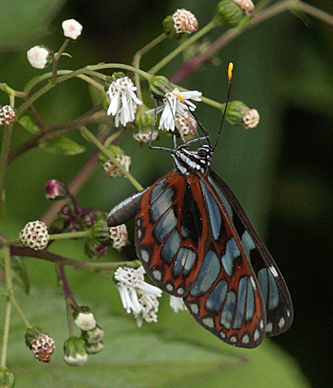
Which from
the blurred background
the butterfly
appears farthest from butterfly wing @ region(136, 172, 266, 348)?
the blurred background

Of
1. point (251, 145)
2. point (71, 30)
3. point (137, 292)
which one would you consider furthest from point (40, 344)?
point (251, 145)

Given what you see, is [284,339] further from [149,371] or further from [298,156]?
[149,371]

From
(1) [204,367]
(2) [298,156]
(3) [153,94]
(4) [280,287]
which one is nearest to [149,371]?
(1) [204,367]

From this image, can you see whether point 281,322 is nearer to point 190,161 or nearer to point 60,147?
point 190,161

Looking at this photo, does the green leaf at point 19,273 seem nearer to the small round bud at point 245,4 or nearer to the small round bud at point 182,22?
the small round bud at point 182,22

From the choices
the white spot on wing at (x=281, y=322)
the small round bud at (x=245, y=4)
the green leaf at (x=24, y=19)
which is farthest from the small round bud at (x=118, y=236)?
the small round bud at (x=245, y=4)

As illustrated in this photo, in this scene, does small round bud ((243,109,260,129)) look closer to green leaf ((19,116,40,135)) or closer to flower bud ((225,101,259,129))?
flower bud ((225,101,259,129))
